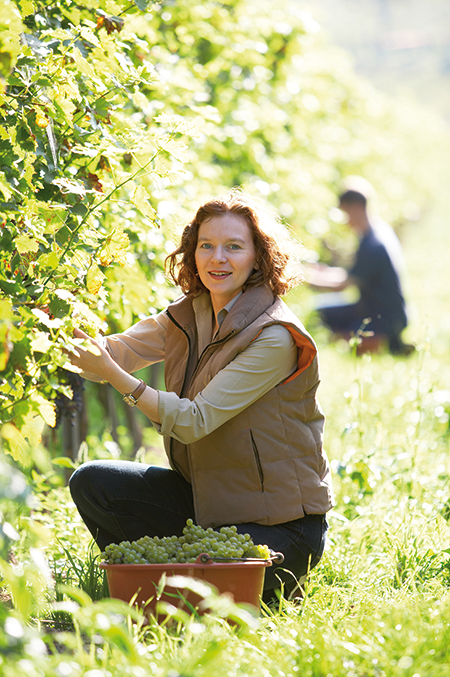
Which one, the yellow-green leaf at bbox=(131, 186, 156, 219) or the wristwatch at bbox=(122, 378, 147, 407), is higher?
the yellow-green leaf at bbox=(131, 186, 156, 219)

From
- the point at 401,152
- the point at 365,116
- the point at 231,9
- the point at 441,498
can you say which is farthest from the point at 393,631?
the point at 401,152

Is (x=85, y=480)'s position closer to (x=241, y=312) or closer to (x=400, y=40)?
(x=241, y=312)

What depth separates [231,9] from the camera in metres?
4.90

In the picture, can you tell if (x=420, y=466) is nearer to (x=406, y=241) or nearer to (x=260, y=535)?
(x=260, y=535)

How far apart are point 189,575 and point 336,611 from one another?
1.57 feet

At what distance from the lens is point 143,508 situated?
2383 millimetres

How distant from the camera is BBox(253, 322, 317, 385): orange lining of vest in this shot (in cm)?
223

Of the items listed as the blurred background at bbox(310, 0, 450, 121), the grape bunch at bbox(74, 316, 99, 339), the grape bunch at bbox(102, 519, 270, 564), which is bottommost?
the grape bunch at bbox(102, 519, 270, 564)

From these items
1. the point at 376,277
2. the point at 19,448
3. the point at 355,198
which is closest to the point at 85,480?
the point at 19,448

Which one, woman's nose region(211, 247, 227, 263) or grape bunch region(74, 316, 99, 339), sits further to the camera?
woman's nose region(211, 247, 227, 263)

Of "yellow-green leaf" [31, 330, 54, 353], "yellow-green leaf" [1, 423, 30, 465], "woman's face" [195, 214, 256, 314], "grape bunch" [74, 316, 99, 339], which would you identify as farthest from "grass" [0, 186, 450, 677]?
"woman's face" [195, 214, 256, 314]

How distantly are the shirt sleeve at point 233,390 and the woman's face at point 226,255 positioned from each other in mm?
238

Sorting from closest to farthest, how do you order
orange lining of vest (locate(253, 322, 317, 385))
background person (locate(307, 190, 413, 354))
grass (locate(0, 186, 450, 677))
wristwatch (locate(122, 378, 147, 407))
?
grass (locate(0, 186, 450, 677)) < wristwatch (locate(122, 378, 147, 407)) < orange lining of vest (locate(253, 322, 317, 385)) < background person (locate(307, 190, 413, 354))

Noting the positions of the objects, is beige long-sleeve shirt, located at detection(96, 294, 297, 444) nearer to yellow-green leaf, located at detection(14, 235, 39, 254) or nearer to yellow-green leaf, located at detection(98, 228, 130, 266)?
yellow-green leaf, located at detection(98, 228, 130, 266)
